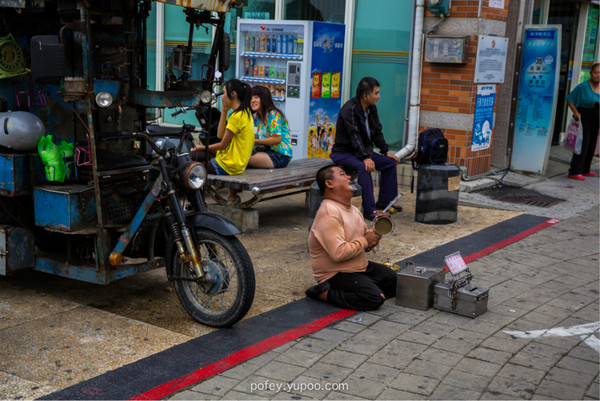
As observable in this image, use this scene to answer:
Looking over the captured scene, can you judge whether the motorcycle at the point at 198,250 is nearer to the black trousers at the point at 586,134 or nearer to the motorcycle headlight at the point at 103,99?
the motorcycle headlight at the point at 103,99

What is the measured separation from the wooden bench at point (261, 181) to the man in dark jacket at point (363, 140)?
1.51ft

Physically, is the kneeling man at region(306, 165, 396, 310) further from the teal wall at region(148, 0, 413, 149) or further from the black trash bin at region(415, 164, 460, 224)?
the teal wall at region(148, 0, 413, 149)

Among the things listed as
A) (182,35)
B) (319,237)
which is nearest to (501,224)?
(319,237)

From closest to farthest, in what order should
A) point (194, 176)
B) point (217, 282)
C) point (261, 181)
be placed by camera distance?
point (217, 282) → point (194, 176) → point (261, 181)

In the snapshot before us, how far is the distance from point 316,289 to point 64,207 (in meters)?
2.01

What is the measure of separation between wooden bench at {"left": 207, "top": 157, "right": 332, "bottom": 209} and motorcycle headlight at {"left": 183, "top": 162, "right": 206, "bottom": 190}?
2148mm

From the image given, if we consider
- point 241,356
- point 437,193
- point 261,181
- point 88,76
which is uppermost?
point 88,76

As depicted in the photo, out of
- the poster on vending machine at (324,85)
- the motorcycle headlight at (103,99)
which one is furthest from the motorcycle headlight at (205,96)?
the poster on vending machine at (324,85)

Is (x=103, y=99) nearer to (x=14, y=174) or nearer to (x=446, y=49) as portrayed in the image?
(x=14, y=174)

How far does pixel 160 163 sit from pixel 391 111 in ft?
21.1

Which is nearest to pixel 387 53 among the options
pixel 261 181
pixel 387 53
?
pixel 387 53

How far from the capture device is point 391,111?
10930mm

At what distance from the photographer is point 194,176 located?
5.14 metres

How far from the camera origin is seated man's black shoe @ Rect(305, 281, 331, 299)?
5504 millimetres
